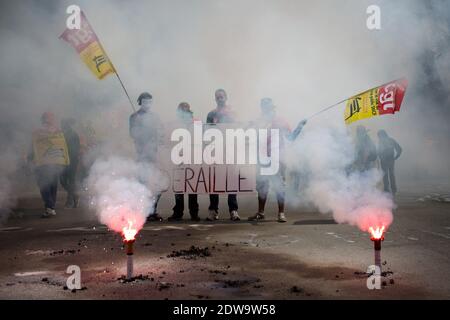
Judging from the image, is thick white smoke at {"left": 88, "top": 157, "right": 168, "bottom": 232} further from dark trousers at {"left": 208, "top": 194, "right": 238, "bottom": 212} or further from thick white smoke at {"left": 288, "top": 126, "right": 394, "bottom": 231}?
thick white smoke at {"left": 288, "top": 126, "right": 394, "bottom": 231}

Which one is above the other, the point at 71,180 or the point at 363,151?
the point at 363,151

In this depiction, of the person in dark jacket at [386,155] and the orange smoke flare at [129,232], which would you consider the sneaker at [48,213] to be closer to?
the orange smoke flare at [129,232]

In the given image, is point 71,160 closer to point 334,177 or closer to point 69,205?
point 69,205

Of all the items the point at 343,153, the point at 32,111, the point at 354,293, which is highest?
the point at 32,111

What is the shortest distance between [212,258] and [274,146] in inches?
151

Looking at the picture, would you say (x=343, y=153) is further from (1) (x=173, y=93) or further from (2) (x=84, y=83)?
(2) (x=84, y=83)

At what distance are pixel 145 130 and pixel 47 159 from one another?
2564 mm

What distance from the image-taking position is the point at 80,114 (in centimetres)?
1598

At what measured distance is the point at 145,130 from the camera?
9.36m

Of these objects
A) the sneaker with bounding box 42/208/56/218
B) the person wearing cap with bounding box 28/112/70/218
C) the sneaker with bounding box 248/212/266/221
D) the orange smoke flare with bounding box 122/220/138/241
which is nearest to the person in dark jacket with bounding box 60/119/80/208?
the person wearing cap with bounding box 28/112/70/218

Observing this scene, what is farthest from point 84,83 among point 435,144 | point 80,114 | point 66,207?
point 435,144

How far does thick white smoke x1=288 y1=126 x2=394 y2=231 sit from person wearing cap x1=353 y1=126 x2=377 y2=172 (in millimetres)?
1084

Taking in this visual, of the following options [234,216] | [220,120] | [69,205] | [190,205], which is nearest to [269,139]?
[220,120]

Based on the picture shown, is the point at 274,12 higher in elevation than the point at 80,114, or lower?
higher
